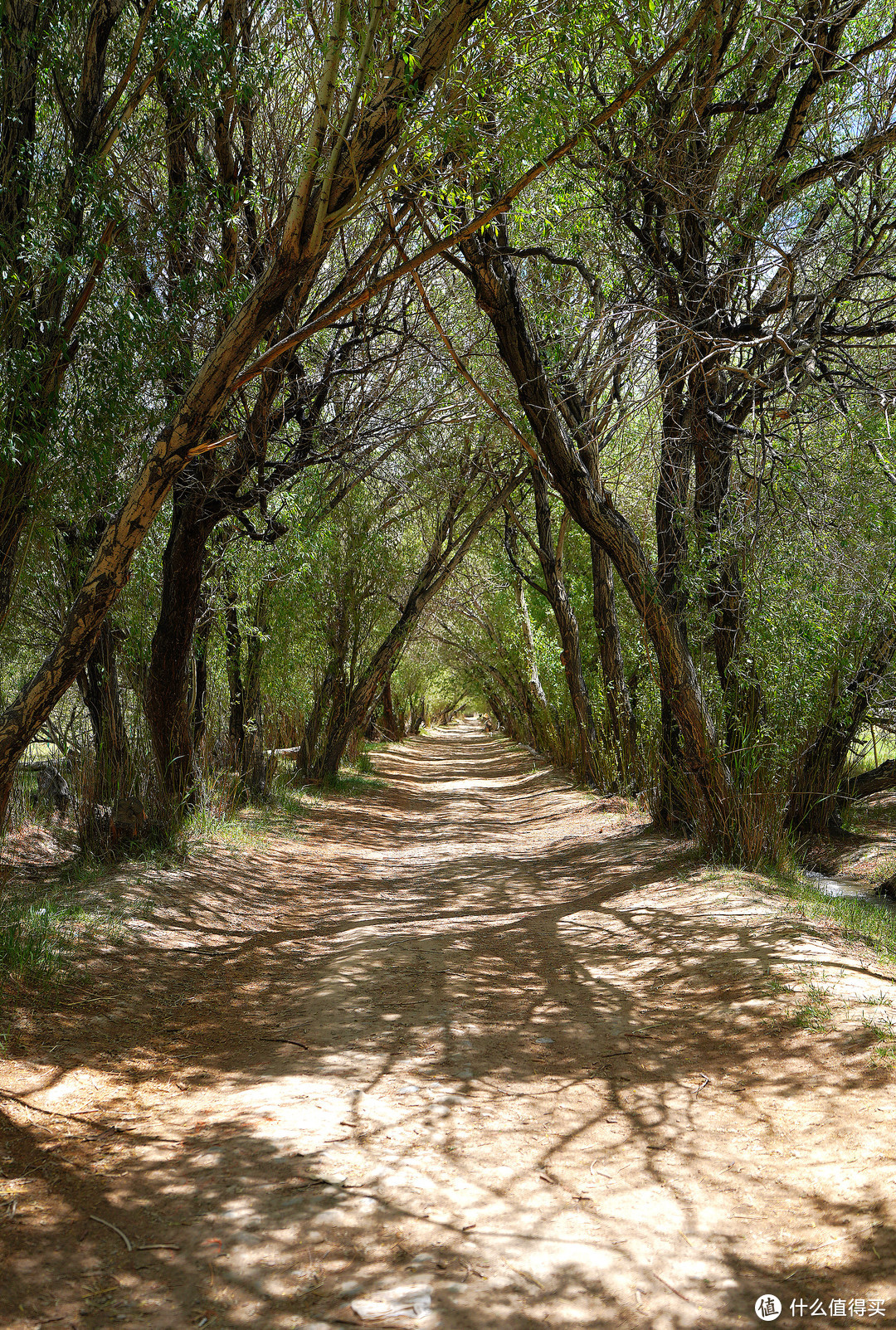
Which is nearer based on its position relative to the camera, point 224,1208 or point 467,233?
point 224,1208

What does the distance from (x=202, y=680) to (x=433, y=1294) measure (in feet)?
24.7

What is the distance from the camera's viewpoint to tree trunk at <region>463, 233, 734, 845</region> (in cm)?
702

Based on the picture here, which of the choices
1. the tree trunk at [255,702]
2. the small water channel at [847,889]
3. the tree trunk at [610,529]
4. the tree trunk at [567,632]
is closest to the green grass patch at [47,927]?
the tree trunk at [255,702]

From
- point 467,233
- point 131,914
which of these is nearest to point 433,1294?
point 131,914

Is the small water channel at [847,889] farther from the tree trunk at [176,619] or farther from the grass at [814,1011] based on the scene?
the tree trunk at [176,619]

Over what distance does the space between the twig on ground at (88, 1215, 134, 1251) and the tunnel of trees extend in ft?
8.90

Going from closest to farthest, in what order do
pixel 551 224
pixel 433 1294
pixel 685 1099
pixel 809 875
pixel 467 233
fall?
pixel 433 1294, pixel 685 1099, pixel 467 233, pixel 551 224, pixel 809 875

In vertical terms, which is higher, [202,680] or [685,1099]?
[202,680]

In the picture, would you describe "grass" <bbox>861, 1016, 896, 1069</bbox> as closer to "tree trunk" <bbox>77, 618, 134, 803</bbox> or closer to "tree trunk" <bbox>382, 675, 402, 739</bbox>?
"tree trunk" <bbox>77, 618, 134, 803</bbox>

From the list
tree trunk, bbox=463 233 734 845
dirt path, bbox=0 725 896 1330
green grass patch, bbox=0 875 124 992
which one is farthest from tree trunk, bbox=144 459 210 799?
tree trunk, bbox=463 233 734 845

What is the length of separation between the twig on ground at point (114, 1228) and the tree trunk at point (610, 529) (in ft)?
18.0

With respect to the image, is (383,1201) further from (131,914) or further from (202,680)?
(202,680)

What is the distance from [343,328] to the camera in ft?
29.0

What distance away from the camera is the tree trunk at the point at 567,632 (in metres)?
13.3
